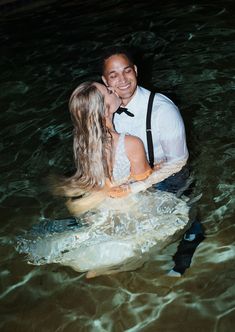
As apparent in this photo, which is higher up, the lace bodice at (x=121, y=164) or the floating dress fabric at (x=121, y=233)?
the lace bodice at (x=121, y=164)

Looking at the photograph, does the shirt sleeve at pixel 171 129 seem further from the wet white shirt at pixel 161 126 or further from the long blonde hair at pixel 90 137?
the long blonde hair at pixel 90 137

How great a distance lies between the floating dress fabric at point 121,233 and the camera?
165 inches

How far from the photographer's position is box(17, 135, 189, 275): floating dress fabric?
4.20m

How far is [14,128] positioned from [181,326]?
17.8ft

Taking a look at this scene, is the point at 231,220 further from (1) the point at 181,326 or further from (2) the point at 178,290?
(1) the point at 181,326

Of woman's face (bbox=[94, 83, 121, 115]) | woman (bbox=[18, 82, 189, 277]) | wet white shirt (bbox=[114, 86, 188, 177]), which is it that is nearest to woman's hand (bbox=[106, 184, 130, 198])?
woman (bbox=[18, 82, 189, 277])

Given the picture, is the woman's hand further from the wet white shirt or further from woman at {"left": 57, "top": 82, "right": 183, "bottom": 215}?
the wet white shirt

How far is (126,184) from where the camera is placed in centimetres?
432

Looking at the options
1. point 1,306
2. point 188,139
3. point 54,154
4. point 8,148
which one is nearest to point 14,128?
point 8,148

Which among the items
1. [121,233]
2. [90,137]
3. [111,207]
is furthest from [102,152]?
[121,233]

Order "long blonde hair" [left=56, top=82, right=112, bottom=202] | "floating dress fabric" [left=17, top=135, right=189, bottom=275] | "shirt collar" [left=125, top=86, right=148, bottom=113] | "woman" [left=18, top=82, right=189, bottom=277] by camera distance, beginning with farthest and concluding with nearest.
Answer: "shirt collar" [left=125, top=86, right=148, bottom=113], "floating dress fabric" [left=17, top=135, right=189, bottom=275], "woman" [left=18, top=82, right=189, bottom=277], "long blonde hair" [left=56, top=82, right=112, bottom=202]

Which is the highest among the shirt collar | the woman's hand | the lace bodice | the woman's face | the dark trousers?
the woman's face

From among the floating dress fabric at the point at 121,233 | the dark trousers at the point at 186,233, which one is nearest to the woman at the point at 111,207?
the floating dress fabric at the point at 121,233

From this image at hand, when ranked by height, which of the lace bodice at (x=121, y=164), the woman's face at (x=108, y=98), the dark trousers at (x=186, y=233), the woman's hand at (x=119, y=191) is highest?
the woman's face at (x=108, y=98)
